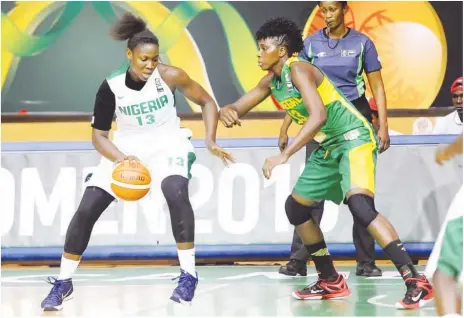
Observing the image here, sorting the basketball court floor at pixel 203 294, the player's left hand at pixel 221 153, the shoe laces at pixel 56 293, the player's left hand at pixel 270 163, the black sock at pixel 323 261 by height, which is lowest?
the basketball court floor at pixel 203 294

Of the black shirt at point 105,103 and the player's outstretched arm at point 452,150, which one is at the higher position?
the black shirt at point 105,103

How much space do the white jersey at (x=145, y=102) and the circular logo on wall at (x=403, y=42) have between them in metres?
5.38

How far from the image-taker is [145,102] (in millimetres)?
6066

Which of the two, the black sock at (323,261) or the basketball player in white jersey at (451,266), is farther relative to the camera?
the black sock at (323,261)

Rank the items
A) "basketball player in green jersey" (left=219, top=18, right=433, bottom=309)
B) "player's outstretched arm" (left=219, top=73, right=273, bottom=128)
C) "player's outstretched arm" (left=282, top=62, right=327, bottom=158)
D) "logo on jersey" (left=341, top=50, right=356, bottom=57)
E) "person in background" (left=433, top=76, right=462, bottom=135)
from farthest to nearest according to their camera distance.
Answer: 1. "person in background" (left=433, top=76, right=462, bottom=135)
2. "logo on jersey" (left=341, top=50, right=356, bottom=57)
3. "player's outstretched arm" (left=219, top=73, right=273, bottom=128)
4. "basketball player in green jersey" (left=219, top=18, right=433, bottom=309)
5. "player's outstretched arm" (left=282, top=62, right=327, bottom=158)

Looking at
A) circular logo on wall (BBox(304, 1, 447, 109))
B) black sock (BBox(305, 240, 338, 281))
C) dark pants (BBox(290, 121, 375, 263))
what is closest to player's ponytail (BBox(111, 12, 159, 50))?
black sock (BBox(305, 240, 338, 281))

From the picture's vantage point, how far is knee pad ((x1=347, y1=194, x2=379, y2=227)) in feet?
19.2

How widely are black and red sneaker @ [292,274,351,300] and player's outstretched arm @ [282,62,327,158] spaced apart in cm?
124

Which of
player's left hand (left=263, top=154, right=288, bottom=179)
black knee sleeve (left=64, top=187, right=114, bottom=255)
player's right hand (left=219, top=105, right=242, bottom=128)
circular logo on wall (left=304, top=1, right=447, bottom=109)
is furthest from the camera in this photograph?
circular logo on wall (left=304, top=1, right=447, bottom=109)

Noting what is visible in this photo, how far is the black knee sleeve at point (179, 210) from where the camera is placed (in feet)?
19.6

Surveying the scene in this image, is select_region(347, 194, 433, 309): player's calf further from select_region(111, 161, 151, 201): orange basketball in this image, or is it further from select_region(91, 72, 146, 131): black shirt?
select_region(91, 72, 146, 131): black shirt

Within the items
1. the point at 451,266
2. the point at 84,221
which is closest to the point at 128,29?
the point at 84,221

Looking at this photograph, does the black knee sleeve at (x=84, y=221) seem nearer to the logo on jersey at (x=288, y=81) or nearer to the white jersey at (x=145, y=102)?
the white jersey at (x=145, y=102)

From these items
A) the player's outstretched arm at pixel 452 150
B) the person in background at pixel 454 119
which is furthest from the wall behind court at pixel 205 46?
the player's outstretched arm at pixel 452 150
